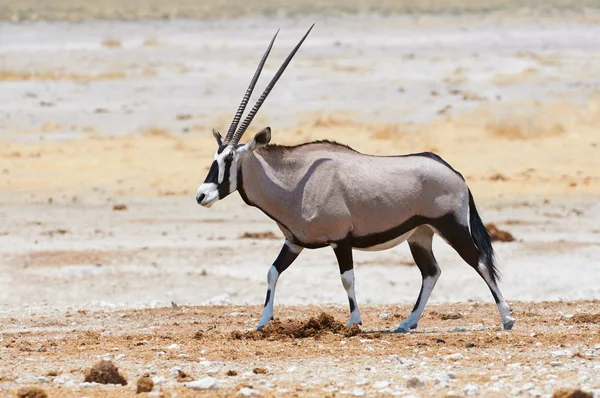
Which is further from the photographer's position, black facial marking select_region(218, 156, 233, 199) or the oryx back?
black facial marking select_region(218, 156, 233, 199)

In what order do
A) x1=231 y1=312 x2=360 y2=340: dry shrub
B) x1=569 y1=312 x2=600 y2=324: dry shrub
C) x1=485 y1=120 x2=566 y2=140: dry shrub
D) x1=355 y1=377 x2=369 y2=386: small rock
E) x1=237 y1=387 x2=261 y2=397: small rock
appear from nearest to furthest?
x1=237 y1=387 x2=261 y2=397: small rock
x1=355 y1=377 x2=369 y2=386: small rock
x1=231 y1=312 x2=360 y2=340: dry shrub
x1=569 y1=312 x2=600 y2=324: dry shrub
x1=485 y1=120 x2=566 y2=140: dry shrub

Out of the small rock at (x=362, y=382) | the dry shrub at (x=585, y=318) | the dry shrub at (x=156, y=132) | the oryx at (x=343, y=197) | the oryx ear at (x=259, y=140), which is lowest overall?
the dry shrub at (x=156, y=132)

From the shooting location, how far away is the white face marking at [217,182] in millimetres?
11516

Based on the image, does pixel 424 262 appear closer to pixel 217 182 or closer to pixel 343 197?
pixel 343 197

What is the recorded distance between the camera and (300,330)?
428 inches

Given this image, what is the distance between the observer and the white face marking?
37.8 feet

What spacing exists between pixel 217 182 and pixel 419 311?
2.18 metres

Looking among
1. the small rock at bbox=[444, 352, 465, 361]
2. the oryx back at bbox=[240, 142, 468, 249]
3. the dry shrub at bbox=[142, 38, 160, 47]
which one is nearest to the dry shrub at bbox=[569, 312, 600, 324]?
the oryx back at bbox=[240, 142, 468, 249]

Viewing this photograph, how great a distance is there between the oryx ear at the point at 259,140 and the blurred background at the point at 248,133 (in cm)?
423

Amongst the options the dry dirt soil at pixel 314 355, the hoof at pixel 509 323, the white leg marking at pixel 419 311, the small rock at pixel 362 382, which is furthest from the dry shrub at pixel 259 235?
the small rock at pixel 362 382

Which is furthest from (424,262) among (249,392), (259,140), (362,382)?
(249,392)

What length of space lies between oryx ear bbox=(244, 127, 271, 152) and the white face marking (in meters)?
0.15

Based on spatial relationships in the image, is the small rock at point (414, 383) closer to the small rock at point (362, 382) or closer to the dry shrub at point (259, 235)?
the small rock at point (362, 382)

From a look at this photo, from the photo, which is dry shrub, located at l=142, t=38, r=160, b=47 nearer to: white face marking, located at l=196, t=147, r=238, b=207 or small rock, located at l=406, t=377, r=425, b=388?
white face marking, located at l=196, t=147, r=238, b=207
